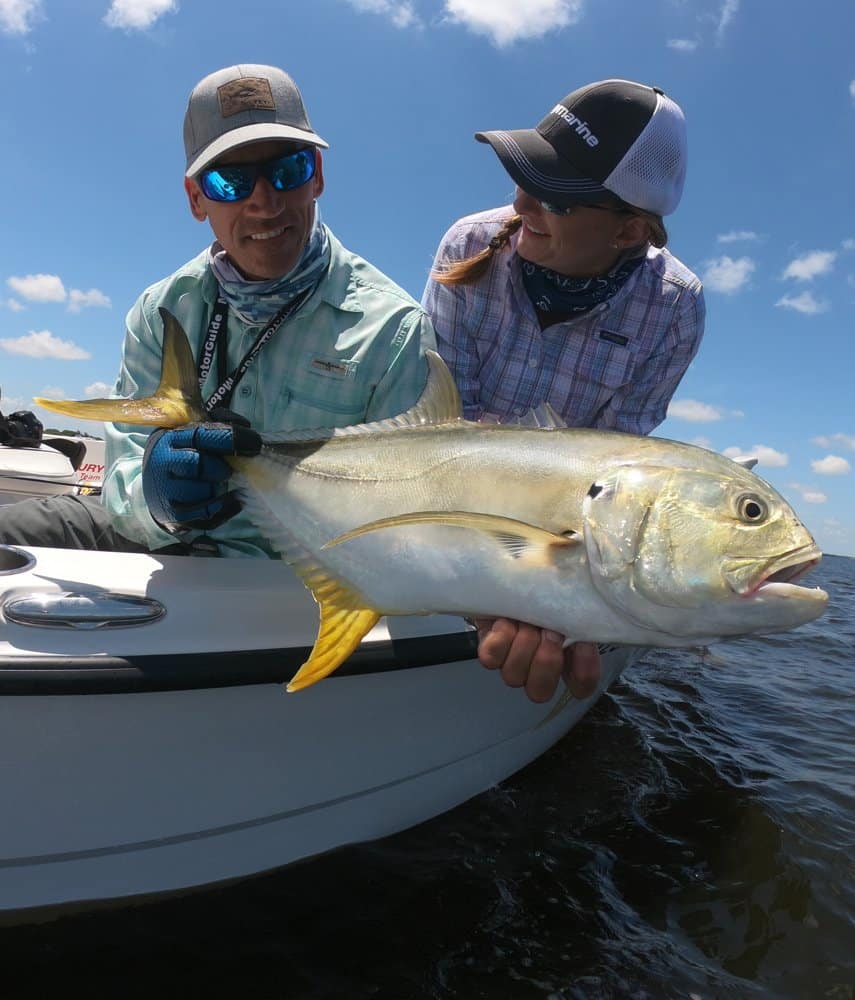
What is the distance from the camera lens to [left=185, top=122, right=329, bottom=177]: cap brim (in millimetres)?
2197

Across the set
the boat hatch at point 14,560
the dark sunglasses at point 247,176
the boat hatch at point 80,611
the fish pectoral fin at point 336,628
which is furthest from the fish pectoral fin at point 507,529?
the dark sunglasses at point 247,176

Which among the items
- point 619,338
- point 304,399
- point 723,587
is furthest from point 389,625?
point 619,338

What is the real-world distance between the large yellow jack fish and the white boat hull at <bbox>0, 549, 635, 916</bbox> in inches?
14.0

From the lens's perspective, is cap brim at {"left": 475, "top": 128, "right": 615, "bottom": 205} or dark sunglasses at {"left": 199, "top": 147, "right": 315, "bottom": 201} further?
cap brim at {"left": 475, "top": 128, "right": 615, "bottom": 205}

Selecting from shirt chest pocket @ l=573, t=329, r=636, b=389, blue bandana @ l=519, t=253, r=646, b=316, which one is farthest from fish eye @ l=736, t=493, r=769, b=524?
shirt chest pocket @ l=573, t=329, r=636, b=389

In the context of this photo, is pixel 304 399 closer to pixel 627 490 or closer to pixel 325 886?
pixel 627 490

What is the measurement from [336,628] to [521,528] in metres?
0.56

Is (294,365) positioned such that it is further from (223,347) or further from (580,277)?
(580,277)

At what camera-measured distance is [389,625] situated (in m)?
2.24

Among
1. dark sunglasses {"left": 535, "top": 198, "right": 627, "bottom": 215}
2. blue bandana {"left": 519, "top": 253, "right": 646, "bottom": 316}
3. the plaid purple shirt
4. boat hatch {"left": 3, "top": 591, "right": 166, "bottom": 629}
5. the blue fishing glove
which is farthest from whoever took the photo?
the plaid purple shirt

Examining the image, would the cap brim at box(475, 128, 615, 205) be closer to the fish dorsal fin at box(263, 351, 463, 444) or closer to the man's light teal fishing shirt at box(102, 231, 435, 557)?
the man's light teal fishing shirt at box(102, 231, 435, 557)

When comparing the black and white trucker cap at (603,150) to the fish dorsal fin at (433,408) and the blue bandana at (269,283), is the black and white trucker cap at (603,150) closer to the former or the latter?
the blue bandana at (269,283)

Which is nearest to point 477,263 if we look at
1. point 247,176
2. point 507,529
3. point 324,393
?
point 324,393

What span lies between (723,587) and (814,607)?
0.57 ft
